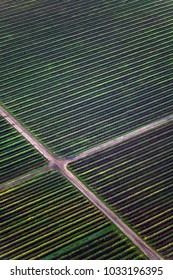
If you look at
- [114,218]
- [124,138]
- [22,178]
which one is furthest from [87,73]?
[114,218]

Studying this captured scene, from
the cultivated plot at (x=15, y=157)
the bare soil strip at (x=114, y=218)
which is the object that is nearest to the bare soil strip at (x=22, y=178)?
the cultivated plot at (x=15, y=157)

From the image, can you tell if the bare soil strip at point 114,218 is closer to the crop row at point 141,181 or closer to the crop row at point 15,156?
the crop row at point 141,181

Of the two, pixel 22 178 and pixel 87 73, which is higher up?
pixel 87 73

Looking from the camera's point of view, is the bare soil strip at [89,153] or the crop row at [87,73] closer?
the bare soil strip at [89,153]

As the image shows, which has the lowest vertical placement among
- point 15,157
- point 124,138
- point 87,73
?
point 15,157

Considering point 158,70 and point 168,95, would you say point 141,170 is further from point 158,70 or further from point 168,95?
point 158,70

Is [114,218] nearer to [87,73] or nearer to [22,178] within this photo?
[22,178]
